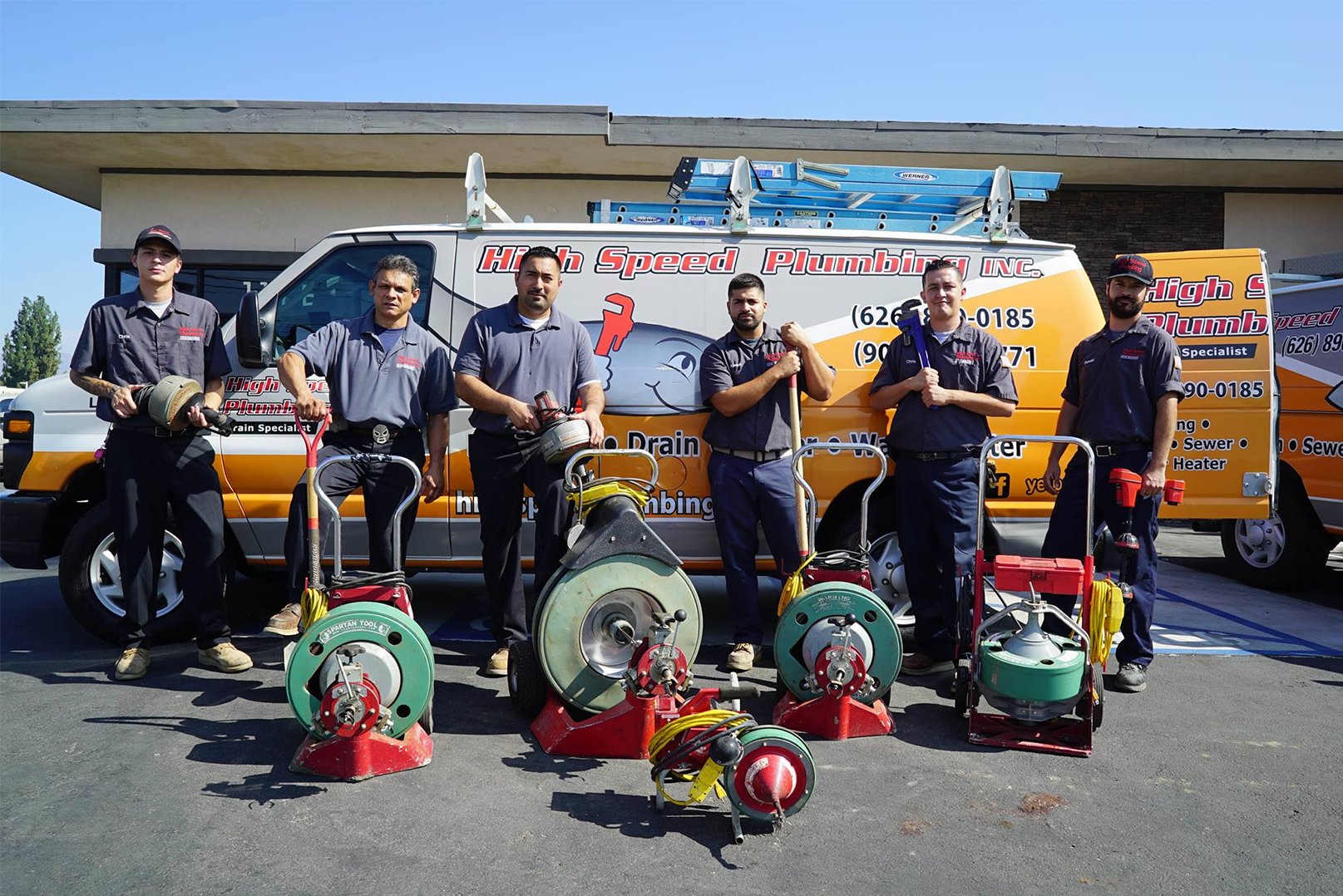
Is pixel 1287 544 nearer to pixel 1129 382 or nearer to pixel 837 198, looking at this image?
pixel 1129 382

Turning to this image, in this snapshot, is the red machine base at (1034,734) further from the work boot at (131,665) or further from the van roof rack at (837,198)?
the work boot at (131,665)

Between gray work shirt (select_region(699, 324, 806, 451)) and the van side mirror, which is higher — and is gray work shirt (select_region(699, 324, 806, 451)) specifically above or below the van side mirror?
below

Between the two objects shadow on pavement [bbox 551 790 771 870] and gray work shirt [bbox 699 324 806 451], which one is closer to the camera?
shadow on pavement [bbox 551 790 771 870]

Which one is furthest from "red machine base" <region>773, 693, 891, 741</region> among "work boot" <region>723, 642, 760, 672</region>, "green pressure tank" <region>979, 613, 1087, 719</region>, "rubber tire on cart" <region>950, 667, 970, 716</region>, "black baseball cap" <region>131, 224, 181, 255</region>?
"black baseball cap" <region>131, 224, 181, 255</region>

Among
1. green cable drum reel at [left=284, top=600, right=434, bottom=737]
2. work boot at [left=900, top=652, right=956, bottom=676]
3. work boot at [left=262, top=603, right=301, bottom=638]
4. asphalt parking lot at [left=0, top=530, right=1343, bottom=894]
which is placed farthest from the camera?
work boot at [left=900, top=652, right=956, bottom=676]

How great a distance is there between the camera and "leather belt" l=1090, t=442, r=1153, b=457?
15.7 feet

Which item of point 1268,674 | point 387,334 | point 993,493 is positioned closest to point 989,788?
point 993,493

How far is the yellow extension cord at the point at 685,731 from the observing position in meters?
3.15

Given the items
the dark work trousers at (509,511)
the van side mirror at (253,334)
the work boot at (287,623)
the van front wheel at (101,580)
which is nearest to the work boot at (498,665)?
the dark work trousers at (509,511)

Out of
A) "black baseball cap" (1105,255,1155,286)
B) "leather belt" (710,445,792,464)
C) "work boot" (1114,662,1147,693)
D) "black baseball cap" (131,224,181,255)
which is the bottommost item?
"work boot" (1114,662,1147,693)

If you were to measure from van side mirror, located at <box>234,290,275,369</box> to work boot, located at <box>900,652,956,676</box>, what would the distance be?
12.3 ft

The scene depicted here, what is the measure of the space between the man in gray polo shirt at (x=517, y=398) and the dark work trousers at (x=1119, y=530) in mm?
2455

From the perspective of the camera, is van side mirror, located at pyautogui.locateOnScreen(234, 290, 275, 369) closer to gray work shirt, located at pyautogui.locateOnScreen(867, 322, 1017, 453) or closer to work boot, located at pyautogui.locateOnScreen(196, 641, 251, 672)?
work boot, located at pyautogui.locateOnScreen(196, 641, 251, 672)

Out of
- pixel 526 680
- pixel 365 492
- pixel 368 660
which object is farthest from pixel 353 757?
pixel 365 492
